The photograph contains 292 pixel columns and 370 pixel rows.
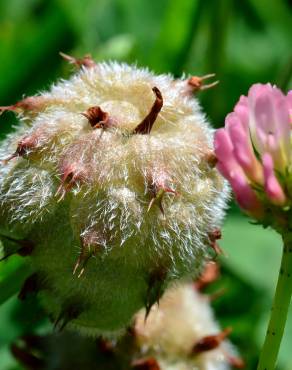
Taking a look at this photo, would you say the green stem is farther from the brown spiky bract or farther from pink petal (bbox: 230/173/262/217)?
the brown spiky bract

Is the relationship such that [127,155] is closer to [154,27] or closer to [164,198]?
[164,198]

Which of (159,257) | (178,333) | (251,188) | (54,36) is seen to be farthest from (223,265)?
(251,188)

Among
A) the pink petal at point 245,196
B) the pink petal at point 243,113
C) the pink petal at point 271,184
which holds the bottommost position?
the pink petal at point 245,196

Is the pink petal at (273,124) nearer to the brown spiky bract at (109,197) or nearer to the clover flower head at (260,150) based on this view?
the clover flower head at (260,150)

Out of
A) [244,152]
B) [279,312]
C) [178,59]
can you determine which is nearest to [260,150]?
[244,152]

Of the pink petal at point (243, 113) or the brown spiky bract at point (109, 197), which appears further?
the brown spiky bract at point (109, 197)

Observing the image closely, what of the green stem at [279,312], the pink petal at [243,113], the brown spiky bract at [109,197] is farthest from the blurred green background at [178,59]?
the pink petal at [243,113]
